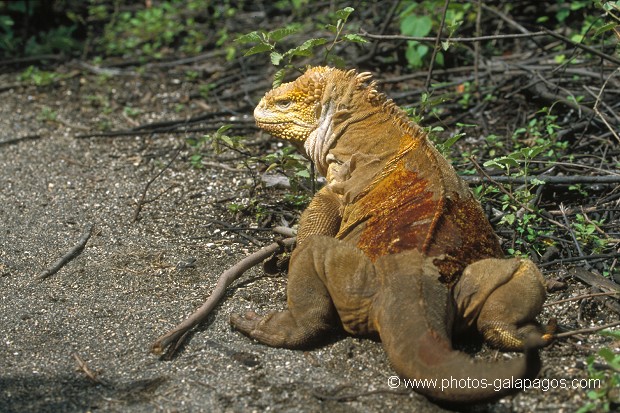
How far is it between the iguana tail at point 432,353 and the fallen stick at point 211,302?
1.09m

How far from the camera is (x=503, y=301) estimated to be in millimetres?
4078

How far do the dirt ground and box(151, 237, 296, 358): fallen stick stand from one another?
7cm

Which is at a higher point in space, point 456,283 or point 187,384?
point 456,283

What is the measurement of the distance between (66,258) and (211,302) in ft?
4.46

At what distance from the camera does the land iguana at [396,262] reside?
3.75m

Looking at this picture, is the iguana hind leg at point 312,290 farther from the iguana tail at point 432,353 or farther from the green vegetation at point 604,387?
the green vegetation at point 604,387

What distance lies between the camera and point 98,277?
532 cm

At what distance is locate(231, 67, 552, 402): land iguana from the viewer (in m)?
3.75

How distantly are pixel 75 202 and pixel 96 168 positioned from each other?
0.79 metres

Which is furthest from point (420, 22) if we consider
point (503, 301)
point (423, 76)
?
point (503, 301)

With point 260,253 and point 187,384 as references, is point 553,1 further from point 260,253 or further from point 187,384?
point 187,384

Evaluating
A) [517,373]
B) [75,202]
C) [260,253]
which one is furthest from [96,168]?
[517,373]

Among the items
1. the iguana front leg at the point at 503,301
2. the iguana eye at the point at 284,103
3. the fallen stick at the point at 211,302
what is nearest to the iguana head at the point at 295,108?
the iguana eye at the point at 284,103

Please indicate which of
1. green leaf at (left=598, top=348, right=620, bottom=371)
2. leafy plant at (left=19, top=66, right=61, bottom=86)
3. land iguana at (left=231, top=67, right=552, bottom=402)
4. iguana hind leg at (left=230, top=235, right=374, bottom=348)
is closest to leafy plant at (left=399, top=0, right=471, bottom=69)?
land iguana at (left=231, top=67, right=552, bottom=402)
